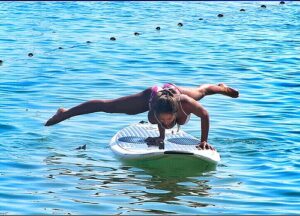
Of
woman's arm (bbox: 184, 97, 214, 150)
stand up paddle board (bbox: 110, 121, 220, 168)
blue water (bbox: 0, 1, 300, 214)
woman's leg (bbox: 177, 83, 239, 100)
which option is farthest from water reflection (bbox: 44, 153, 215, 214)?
woman's leg (bbox: 177, 83, 239, 100)

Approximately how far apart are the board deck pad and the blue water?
0.69ft

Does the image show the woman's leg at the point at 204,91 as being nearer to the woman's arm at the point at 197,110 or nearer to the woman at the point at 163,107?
the woman at the point at 163,107

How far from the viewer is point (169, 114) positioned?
1096cm

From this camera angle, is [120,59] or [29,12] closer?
[120,59]

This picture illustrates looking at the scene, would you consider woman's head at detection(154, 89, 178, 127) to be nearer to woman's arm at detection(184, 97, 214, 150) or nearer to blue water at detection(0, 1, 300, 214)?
woman's arm at detection(184, 97, 214, 150)

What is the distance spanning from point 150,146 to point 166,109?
1.01 metres

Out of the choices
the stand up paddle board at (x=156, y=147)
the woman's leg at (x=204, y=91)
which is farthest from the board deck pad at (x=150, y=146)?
the woman's leg at (x=204, y=91)

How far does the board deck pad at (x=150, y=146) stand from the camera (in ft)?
36.8

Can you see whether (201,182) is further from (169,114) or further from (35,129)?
(35,129)

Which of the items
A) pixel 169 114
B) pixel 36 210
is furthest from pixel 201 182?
pixel 36 210

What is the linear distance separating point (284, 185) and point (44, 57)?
1190cm

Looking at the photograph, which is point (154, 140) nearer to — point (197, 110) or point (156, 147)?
point (156, 147)

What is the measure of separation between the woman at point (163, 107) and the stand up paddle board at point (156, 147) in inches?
7.6

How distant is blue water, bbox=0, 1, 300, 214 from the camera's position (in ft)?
33.1
